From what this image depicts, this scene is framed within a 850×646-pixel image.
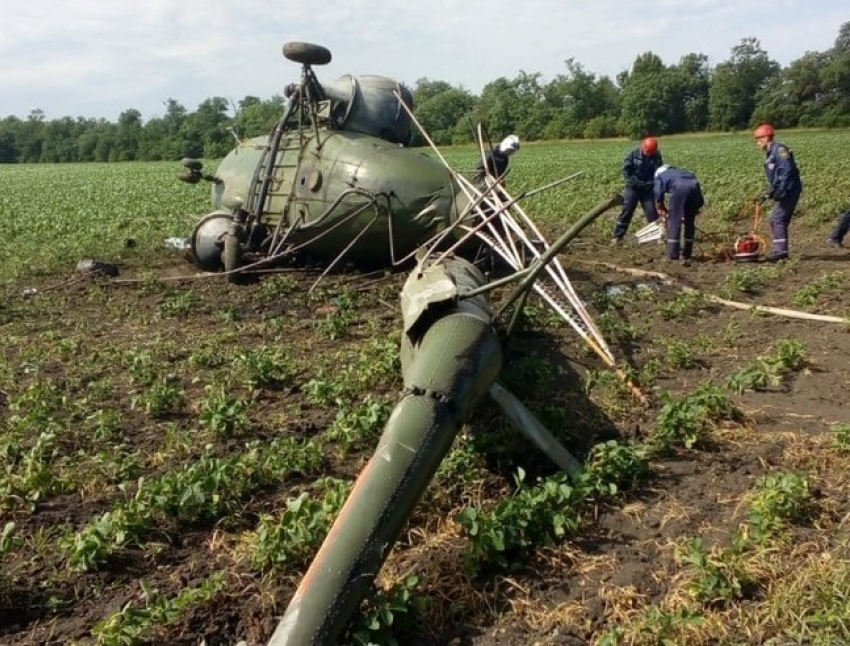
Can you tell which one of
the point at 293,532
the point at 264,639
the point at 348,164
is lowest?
the point at 264,639

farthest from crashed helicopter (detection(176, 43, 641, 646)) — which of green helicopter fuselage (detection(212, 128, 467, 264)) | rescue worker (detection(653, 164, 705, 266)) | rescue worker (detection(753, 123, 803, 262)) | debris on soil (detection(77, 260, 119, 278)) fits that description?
rescue worker (detection(753, 123, 803, 262))

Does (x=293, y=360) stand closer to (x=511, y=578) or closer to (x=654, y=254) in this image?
(x=511, y=578)

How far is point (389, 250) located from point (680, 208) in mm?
4005

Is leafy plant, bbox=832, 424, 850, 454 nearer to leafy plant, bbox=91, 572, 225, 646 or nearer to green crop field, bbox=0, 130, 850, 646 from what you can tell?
green crop field, bbox=0, 130, 850, 646

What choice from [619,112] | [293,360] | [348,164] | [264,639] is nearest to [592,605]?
[264,639]

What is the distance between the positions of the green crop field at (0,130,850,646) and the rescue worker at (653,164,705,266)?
2103 mm

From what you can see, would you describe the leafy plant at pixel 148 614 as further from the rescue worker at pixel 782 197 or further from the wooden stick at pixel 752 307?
the rescue worker at pixel 782 197

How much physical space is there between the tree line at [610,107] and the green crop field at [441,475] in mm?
48135

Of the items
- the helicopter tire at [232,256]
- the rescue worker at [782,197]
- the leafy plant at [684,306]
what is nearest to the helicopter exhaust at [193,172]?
the helicopter tire at [232,256]

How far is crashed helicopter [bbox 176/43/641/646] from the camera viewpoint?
326cm

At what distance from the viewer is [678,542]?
3.74 meters

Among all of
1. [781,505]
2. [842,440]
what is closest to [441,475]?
[781,505]

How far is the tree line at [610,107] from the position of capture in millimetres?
61281

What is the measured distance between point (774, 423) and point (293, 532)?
3181 millimetres
